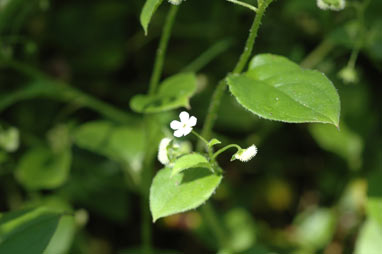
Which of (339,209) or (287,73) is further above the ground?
(287,73)

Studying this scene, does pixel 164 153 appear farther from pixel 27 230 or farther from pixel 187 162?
pixel 27 230

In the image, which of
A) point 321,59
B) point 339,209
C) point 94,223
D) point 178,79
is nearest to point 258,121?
point 321,59

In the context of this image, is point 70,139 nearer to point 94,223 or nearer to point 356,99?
point 94,223

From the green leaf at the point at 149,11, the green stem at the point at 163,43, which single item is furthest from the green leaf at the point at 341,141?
the green leaf at the point at 149,11

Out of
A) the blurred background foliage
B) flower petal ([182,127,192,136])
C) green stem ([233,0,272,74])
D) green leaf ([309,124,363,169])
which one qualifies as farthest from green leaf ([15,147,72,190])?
green leaf ([309,124,363,169])

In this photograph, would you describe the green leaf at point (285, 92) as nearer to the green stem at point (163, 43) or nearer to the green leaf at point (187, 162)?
the green leaf at point (187, 162)

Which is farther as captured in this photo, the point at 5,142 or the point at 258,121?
the point at 258,121
